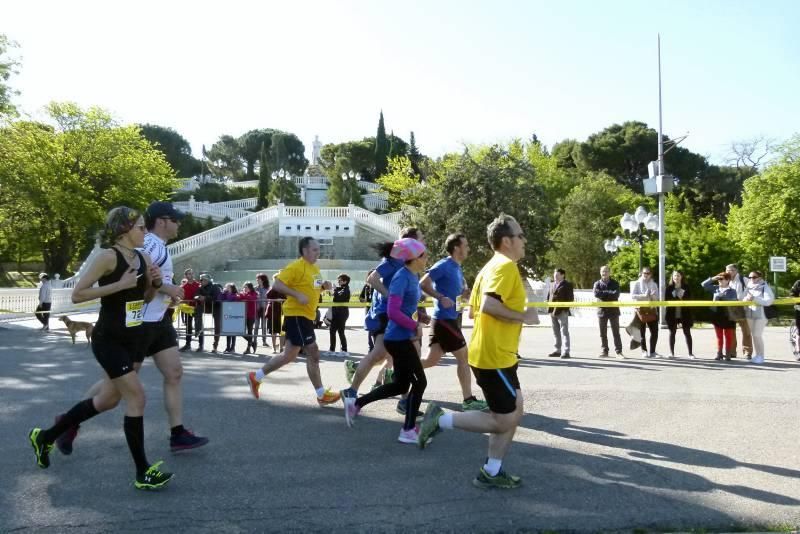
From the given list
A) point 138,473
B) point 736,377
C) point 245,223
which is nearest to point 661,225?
point 736,377

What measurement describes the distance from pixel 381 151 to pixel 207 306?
66876 mm

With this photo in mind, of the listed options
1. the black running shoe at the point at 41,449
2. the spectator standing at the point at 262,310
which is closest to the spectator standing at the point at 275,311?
the spectator standing at the point at 262,310

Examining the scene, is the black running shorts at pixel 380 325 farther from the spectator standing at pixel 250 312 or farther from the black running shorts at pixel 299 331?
the spectator standing at pixel 250 312

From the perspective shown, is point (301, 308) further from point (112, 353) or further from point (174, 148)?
point (174, 148)

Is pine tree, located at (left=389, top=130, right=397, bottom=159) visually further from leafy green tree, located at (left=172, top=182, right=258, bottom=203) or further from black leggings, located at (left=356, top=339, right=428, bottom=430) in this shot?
black leggings, located at (left=356, top=339, right=428, bottom=430)

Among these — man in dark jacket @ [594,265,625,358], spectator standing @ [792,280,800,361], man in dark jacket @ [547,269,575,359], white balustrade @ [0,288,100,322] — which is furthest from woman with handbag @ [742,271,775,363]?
white balustrade @ [0,288,100,322]

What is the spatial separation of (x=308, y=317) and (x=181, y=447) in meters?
2.11

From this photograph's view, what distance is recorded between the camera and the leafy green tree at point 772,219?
3788 cm

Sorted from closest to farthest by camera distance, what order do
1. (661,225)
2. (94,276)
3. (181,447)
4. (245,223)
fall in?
(94,276)
(181,447)
(661,225)
(245,223)

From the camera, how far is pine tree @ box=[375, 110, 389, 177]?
7981cm

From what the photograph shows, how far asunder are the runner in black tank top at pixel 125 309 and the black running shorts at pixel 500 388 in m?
2.14

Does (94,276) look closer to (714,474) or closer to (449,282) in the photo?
(449,282)

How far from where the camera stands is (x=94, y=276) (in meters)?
4.61

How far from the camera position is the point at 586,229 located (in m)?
42.4
